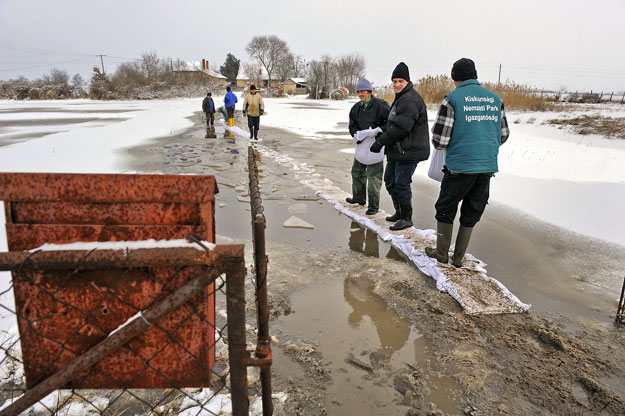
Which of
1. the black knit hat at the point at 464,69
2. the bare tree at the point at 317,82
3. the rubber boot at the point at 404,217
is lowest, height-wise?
the rubber boot at the point at 404,217

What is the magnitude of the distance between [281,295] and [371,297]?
0.81 m

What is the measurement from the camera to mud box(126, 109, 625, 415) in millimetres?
2225

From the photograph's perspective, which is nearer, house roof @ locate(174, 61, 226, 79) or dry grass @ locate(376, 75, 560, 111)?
dry grass @ locate(376, 75, 560, 111)

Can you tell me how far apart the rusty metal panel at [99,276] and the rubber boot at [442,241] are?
2888 millimetres

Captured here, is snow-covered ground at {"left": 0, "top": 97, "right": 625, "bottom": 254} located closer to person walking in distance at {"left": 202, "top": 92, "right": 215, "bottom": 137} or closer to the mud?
the mud

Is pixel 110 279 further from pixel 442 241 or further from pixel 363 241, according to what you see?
pixel 363 241

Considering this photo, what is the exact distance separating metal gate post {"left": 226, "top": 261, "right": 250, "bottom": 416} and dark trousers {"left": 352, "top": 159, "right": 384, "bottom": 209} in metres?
4.03

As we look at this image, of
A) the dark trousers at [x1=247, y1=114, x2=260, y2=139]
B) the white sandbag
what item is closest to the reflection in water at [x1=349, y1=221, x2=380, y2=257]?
the white sandbag

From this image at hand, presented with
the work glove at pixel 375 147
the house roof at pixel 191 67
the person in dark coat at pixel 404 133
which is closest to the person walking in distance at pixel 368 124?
the work glove at pixel 375 147

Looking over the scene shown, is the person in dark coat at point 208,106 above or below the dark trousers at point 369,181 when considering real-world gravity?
above

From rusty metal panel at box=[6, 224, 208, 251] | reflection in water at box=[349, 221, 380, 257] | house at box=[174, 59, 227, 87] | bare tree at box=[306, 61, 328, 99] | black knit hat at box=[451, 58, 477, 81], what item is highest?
house at box=[174, 59, 227, 87]

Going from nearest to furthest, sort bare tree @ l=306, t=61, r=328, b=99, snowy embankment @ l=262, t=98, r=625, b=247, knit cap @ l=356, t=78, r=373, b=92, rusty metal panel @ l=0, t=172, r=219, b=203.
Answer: rusty metal panel @ l=0, t=172, r=219, b=203, knit cap @ l=356, t=78, r=373, b=92, snowy embankment @ l=262, t=98, r=625, b=247, bare tree @ l=306, t=61, r=328, b=99

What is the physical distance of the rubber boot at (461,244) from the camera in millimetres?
3641

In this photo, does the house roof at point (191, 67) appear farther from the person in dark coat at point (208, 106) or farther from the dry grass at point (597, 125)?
the dry grass at point (597, 125)
